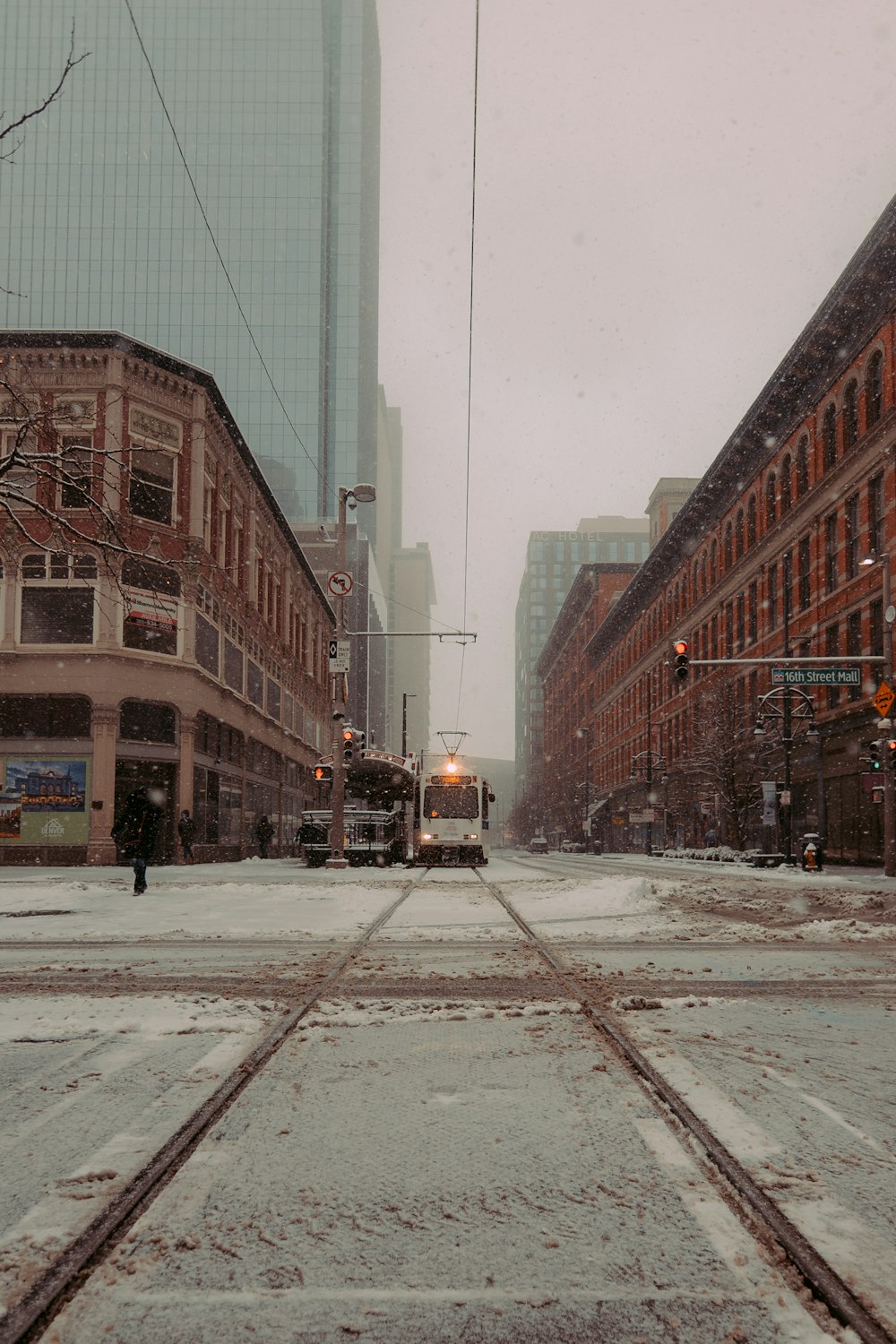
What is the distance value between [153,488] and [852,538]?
23375 mm

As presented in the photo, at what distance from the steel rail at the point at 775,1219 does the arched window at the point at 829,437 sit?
131 ft

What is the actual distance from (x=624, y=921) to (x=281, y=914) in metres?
4.26

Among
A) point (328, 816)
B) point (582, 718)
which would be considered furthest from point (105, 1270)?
point (582, 718)

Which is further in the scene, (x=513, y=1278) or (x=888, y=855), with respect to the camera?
(x=888, y=855)

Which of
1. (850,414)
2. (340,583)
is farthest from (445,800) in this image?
(850,414)

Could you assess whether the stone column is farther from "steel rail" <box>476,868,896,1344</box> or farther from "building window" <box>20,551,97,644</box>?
"steel rail" <box>476,868,896,1344</box>

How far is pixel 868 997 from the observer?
25.4 ft

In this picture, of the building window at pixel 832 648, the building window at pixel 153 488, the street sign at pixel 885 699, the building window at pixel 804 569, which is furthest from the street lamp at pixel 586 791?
the street sign at pixel 885 699

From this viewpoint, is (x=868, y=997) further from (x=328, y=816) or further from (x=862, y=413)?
(x=862, y=413)

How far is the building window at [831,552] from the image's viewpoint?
138 ft

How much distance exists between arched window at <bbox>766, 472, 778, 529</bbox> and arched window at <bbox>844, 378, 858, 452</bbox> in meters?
9.13

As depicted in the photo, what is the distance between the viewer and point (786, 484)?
48.3 m

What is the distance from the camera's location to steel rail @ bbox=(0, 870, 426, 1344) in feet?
8.94

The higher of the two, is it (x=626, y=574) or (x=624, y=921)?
(x=626, y=574)
